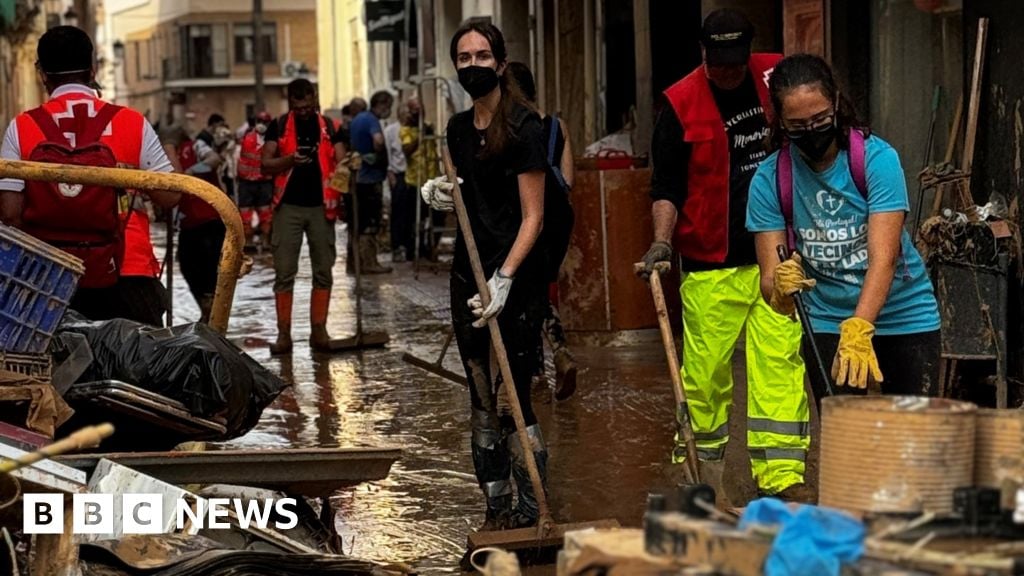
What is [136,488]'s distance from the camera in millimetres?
5664

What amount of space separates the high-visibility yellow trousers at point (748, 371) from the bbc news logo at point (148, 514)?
60.4 inches

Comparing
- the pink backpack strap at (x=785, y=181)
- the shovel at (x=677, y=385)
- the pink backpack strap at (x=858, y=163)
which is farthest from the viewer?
the shovel at (x=677, y=385)

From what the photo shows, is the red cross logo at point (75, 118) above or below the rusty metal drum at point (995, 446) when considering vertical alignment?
above

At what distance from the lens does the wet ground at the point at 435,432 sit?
23.5ft

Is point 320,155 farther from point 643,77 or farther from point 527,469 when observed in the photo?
point 527,469

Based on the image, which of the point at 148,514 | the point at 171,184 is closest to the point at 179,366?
the point at 171,184

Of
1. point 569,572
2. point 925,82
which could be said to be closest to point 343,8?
point 925,82

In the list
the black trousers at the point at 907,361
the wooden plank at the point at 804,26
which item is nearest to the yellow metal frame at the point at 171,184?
the black trousers at the point at 907,361

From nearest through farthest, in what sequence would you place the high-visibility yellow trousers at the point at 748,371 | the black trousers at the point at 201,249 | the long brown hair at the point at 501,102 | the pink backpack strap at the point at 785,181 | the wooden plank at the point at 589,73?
the pink backpack strap at the point at 785,181, the high-visibility yellow trousers at the point at 748,371, the long brown hair at the point at 501,102, the black trousers at the point at 201,249, the wooden plank at the point at 589,73

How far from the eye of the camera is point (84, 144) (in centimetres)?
695

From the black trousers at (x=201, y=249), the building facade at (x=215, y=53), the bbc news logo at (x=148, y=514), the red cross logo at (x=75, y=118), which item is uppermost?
the building facade at (x=215, y=53)

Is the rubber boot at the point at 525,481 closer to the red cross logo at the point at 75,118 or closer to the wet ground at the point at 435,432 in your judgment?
the wet ground at the point at 435,432

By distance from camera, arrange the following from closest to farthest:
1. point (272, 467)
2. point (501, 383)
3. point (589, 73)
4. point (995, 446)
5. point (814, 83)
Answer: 1. point (995, 446)
2. point (814, 83)
3. point (272, 467)
4. point (501, 383)
5. point (589, 73)

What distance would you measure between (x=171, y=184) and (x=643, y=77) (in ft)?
30.0
